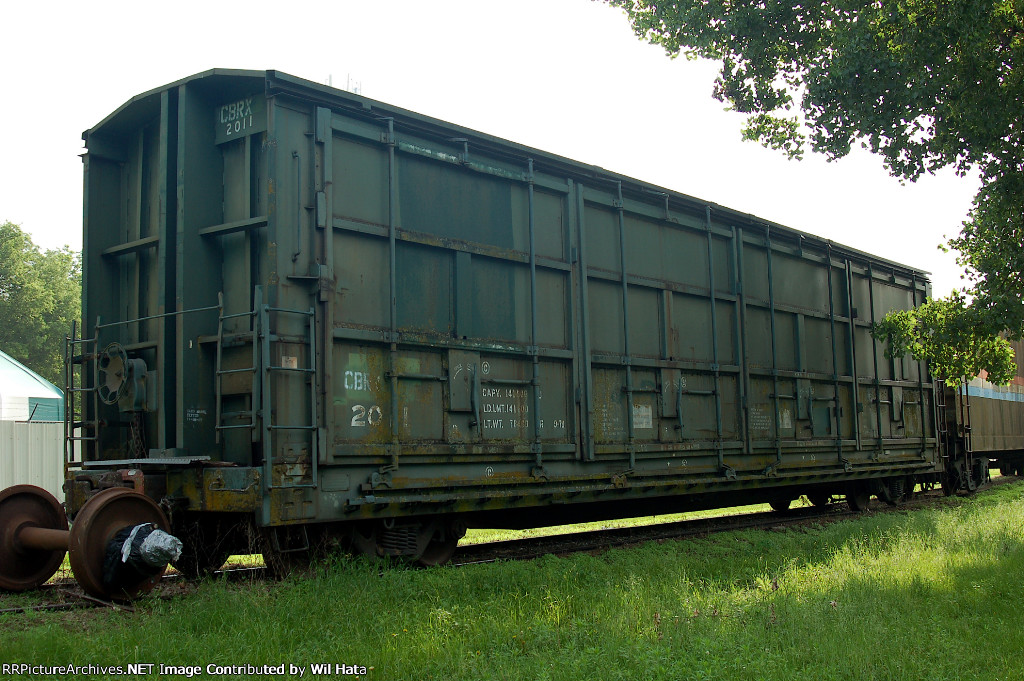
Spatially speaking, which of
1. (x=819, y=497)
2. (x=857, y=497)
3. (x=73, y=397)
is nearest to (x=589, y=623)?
(x=73, y=397)

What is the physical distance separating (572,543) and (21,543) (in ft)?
20.0

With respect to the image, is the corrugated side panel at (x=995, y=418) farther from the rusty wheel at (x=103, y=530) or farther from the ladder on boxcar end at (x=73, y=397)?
the rusty wheel at (x=103, y=530)

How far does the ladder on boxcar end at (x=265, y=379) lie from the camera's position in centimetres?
689

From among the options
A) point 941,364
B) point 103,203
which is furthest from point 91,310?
point 941,364

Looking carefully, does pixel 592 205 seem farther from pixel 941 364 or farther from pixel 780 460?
pixel 941 364

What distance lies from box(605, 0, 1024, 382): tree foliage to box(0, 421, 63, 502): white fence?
11.6m

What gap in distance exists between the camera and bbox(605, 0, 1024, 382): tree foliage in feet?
35.1

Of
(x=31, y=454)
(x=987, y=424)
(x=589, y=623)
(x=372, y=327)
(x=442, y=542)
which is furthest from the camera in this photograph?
(x=987, y=424)

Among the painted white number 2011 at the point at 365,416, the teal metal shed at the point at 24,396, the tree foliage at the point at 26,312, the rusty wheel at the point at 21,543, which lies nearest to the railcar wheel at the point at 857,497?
the painted white number 2011 at the point at 365,416

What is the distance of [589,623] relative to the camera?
569 centimetres

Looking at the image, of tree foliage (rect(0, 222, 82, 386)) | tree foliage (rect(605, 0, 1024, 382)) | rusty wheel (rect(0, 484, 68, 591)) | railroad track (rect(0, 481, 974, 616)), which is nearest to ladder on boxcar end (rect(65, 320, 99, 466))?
rusty wheel (rect(0, 484, 68, 591))

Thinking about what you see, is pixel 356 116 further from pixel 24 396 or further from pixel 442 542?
pixel 24 396

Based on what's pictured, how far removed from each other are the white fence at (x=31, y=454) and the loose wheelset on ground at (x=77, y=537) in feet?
21.0

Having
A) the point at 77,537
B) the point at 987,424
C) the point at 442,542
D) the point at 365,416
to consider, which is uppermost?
the point at 365,416
